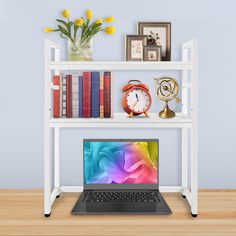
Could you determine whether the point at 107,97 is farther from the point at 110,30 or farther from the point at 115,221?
the point at 115,221

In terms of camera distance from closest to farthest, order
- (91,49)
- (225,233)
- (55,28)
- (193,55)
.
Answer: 1. (225,233)
2. (193,55)
3. (91,49)
4. (55,28)

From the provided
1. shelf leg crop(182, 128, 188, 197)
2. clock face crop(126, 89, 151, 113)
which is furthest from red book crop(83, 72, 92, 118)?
shelf leg crop(182, 128, 188, 197)

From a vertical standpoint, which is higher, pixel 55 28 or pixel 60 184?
pixel 55 28

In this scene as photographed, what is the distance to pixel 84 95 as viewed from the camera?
6.44 feet

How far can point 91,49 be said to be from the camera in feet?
6.93

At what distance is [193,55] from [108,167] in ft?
2.54

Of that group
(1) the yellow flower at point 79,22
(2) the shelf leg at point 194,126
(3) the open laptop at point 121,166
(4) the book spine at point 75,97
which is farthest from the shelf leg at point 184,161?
(1) the yellow flower at point 79,22

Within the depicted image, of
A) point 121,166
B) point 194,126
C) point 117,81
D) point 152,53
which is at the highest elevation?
point 152,53

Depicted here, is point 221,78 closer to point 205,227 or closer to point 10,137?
point 205,227

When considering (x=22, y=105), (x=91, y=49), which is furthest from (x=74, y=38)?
(x=22, y=105)

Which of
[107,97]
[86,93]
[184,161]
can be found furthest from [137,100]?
[184,161]

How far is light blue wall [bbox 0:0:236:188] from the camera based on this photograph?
2.27 m

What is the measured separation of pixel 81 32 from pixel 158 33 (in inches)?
17.0

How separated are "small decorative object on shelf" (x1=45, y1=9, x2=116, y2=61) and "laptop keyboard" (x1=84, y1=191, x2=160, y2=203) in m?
0.72
